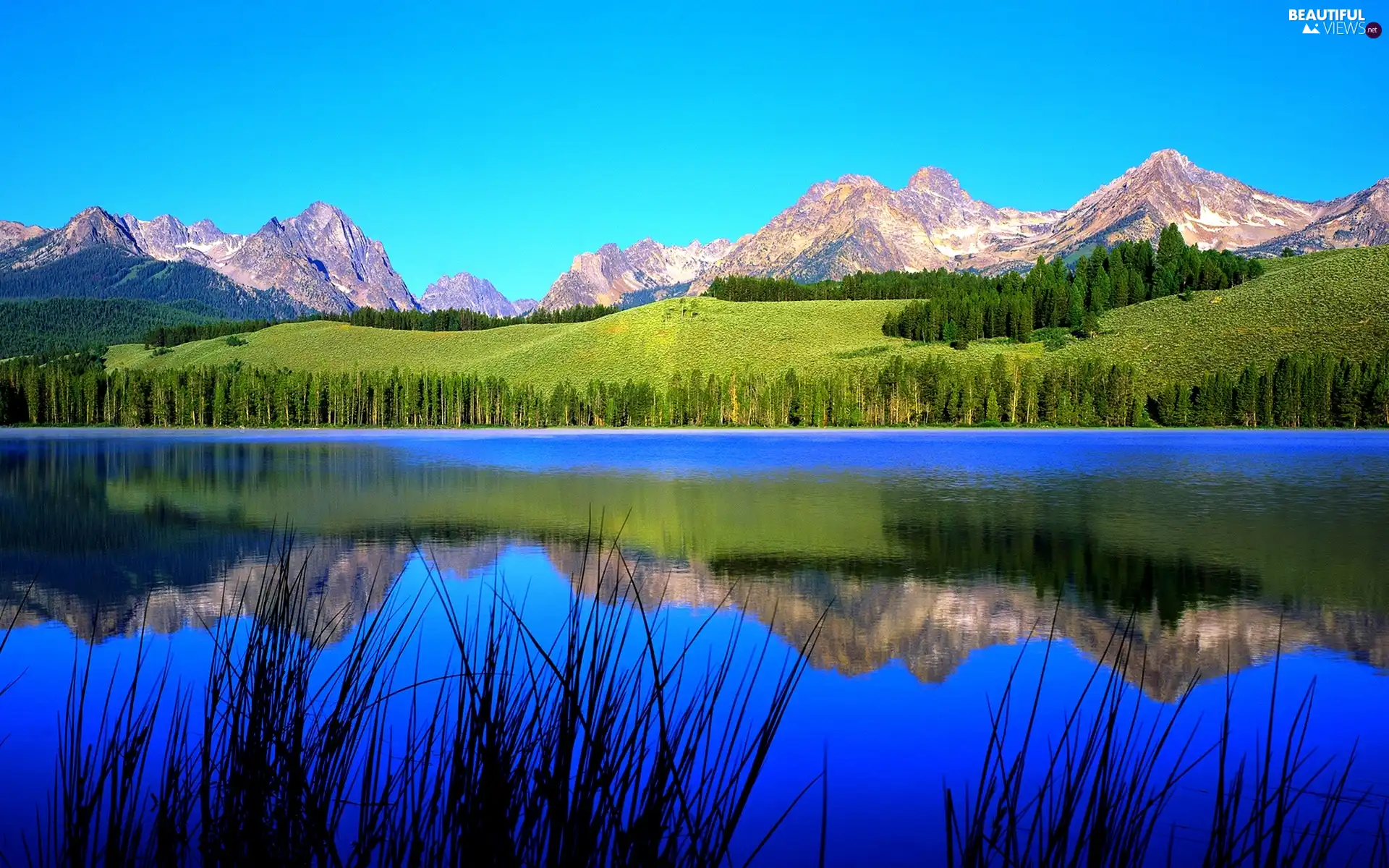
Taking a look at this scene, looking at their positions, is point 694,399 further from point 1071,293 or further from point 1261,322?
point 1261,322

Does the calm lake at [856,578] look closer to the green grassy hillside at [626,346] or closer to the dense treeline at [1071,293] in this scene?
the green grassy hillside at [626,346]

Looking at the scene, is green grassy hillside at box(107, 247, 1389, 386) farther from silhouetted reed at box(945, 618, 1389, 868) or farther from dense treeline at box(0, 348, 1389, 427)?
silhouetted reed at box(945, 618, 1389, 868)

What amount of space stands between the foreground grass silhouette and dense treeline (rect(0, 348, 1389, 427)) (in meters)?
108

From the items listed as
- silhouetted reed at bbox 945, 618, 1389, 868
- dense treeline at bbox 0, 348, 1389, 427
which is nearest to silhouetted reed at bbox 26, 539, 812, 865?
silhouetted reed at bbox 945, 618, 1389, 868

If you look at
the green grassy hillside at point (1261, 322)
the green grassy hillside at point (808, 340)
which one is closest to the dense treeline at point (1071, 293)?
the green grassy hillside at point (808, 340)

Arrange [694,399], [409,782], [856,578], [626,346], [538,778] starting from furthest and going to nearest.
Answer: [626,346] → [694,399] → [856,578] → [409,782] → [538,778]

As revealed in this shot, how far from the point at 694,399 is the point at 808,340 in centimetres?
3744

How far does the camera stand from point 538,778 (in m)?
4.23

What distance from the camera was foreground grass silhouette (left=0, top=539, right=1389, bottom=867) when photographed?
402 centimetres

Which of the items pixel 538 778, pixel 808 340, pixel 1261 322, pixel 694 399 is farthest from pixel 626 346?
pixel 538 778

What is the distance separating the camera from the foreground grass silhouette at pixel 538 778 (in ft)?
13.2

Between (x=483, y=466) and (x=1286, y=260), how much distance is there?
166132mm

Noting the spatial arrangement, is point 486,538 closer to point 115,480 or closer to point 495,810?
point 495,810

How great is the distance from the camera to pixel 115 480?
33594 millimetres
